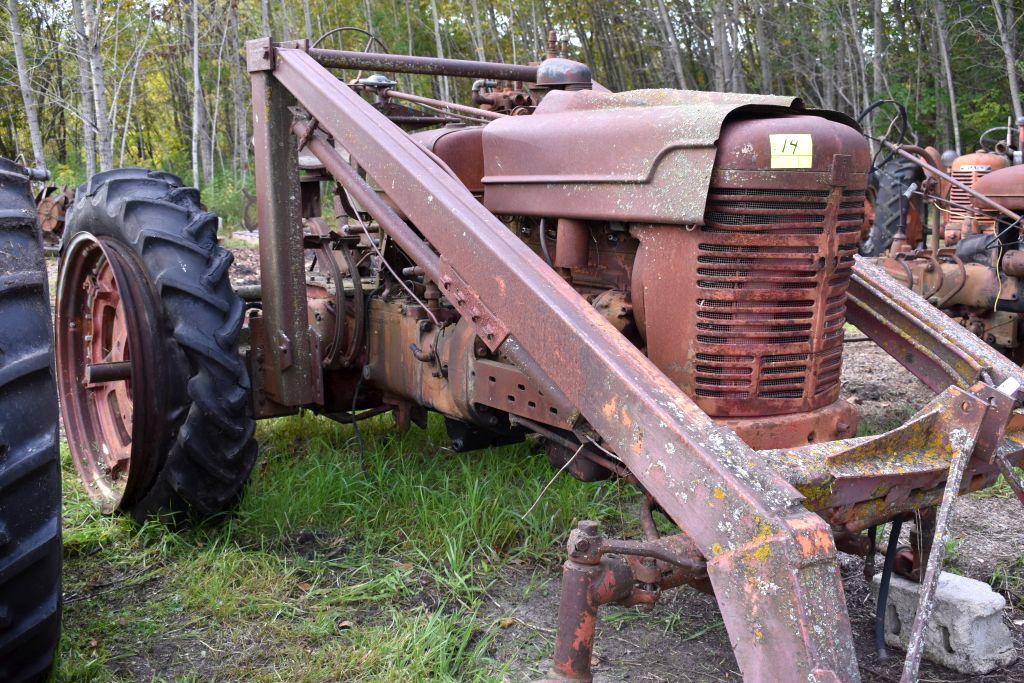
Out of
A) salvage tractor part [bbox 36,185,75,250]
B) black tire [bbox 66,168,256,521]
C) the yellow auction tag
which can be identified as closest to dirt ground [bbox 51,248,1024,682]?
black tire [bbox 66,168,256,521]

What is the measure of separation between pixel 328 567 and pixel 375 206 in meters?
1.23

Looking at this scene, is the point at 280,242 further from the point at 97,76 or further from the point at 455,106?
the point at 97,76

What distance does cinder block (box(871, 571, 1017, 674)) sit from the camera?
254 centimetres

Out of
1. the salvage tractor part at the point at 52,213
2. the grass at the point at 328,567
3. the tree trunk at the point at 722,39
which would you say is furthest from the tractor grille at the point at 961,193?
the salvage tractor part at the point at 52,213

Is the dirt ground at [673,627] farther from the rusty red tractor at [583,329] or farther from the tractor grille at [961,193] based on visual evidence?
the tractor grille at [961,193]

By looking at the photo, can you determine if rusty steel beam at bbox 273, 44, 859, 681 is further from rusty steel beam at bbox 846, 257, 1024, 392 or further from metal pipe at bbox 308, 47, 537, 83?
rusty steel beam at bbox 846, 257, 1024, 392

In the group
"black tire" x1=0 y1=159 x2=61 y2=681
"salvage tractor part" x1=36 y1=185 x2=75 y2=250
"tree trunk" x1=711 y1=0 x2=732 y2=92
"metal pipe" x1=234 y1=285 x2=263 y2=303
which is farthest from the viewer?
"tree trunk" x1=711 y1=0 x2=732 y2=92

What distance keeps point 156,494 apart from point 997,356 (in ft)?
8.61

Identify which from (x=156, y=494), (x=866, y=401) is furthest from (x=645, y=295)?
(x=866, y=401)

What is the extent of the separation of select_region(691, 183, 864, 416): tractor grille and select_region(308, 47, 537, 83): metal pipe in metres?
1.47

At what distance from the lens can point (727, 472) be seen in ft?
5.60

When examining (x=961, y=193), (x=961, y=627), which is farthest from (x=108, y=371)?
(x=961, y=193)

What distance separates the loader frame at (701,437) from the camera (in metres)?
1.62

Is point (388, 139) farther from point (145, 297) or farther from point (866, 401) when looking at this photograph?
point (866, 401)
